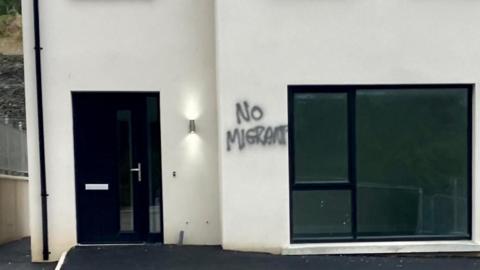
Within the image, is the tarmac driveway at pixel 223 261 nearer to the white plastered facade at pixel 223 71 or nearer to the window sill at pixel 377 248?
the window sill at pixel 377 248

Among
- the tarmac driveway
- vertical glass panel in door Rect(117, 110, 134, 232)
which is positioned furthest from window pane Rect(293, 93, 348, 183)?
vertical glass panel in door Rect(117, 110, 134, 232)

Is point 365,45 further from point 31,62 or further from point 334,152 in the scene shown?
point 31,62

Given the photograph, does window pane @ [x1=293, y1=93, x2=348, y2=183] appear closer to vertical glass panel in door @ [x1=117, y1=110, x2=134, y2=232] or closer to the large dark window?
the large dark window

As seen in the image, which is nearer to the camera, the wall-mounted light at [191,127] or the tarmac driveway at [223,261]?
the tarmac driveway at [223,261]

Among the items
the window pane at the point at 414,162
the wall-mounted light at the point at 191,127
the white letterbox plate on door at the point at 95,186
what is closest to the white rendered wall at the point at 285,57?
the window pane at the point at 414,162

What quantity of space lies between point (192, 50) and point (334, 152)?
2.42m

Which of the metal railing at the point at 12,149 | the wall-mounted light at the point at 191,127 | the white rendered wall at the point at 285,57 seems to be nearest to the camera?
the white rendered wall at the point at 285,57

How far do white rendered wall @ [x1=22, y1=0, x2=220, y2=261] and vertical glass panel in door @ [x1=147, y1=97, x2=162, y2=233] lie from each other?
5.3 inches

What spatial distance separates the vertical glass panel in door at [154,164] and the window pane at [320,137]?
6.42 ft

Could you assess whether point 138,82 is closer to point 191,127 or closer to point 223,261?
point 191,127

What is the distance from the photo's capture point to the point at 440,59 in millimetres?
6898

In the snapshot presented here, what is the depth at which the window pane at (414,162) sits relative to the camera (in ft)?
23.1

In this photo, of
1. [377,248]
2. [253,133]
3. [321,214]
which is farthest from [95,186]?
[377,248]

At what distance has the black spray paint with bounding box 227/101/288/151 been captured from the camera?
6801 millimetres
